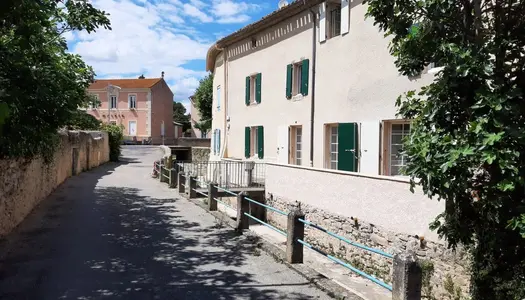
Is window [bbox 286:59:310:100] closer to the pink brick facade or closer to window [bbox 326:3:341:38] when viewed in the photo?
window [bbox 326:3:341:38]

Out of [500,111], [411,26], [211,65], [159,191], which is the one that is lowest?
[159,191]

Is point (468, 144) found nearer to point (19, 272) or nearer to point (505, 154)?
point (505, 154)

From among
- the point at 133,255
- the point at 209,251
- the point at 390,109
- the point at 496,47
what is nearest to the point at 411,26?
the point at 496,47

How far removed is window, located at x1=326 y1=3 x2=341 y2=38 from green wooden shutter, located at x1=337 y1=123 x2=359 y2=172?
3.18 meters

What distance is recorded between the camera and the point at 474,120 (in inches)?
142

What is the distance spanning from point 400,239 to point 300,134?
25.6ft

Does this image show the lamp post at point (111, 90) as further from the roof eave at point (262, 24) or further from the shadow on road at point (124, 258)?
the shadow on road at point (124, 258)

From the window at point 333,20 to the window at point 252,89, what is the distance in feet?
16.2

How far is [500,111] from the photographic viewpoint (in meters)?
3.43

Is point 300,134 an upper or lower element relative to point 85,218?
upper

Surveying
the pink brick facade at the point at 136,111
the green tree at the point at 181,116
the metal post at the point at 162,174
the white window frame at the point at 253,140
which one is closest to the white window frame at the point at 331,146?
the white window frame at the point at 253,140

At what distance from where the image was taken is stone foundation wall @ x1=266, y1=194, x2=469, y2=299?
7.27 metres

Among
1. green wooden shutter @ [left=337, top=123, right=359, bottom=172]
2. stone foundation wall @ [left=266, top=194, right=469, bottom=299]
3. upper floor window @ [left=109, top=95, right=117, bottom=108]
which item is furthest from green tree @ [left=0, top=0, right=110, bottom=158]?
upper floor window @ [left=109, top=95, right=117, bottom=108]

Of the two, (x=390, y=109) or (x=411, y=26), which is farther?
(x=390, y=109)
